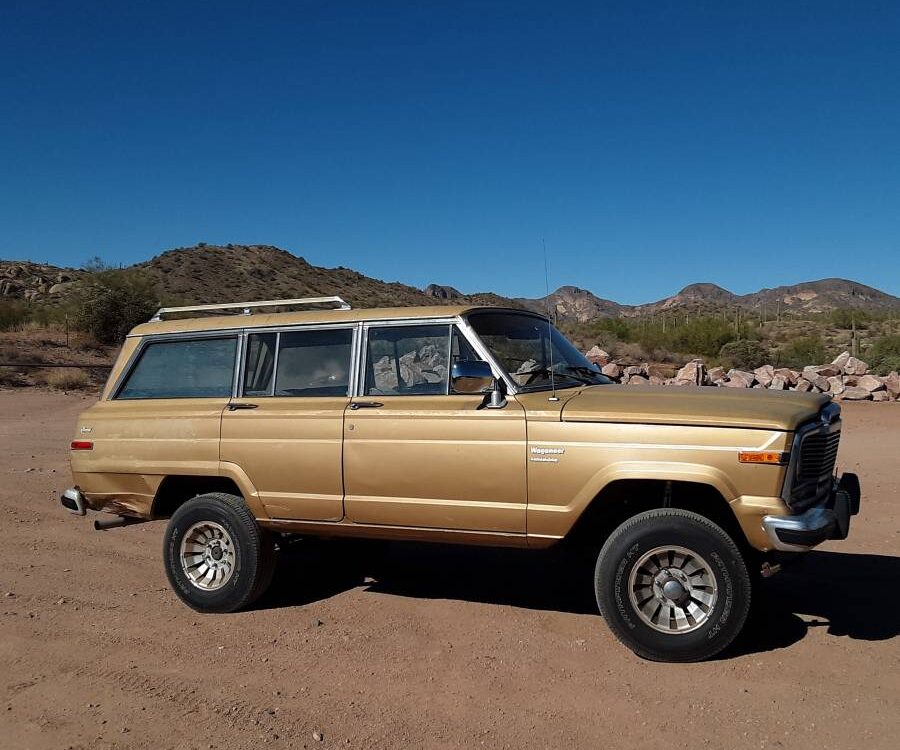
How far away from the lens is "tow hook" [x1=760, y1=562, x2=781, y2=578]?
465 centimetres

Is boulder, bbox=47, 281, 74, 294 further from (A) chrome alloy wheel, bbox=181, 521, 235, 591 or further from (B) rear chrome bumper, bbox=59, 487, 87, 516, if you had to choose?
(A) chrome alloy wheel, bbox=181, 521, 235, 591

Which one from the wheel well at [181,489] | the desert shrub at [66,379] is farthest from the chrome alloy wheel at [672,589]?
the desert shrub at [66,379]

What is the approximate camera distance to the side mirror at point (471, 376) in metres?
5.12

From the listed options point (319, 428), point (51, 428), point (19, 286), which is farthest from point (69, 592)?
point (19, 286)

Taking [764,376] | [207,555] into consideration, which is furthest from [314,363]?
[764,376]

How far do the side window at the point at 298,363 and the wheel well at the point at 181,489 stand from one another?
0.76 meters

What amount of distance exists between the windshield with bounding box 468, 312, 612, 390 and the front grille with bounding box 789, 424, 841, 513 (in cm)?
160

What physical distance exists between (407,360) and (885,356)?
26339 millimetres

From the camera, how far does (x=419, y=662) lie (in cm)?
488

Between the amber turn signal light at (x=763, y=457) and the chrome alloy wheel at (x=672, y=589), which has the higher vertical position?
the amber turn signal light at (x=763, y=457)

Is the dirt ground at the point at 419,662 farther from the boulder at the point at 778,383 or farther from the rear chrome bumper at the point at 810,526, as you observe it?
the boulder at the point at 778,383

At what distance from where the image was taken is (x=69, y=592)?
6246 millimetres

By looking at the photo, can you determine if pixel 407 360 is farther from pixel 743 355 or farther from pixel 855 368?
pixel 743 355

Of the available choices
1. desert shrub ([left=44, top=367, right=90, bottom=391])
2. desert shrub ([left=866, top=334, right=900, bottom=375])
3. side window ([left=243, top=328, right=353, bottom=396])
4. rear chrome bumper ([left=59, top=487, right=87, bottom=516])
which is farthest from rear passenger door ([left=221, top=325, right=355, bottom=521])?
desert shrub ([left=866, top=334, right=900, bottom=375])
